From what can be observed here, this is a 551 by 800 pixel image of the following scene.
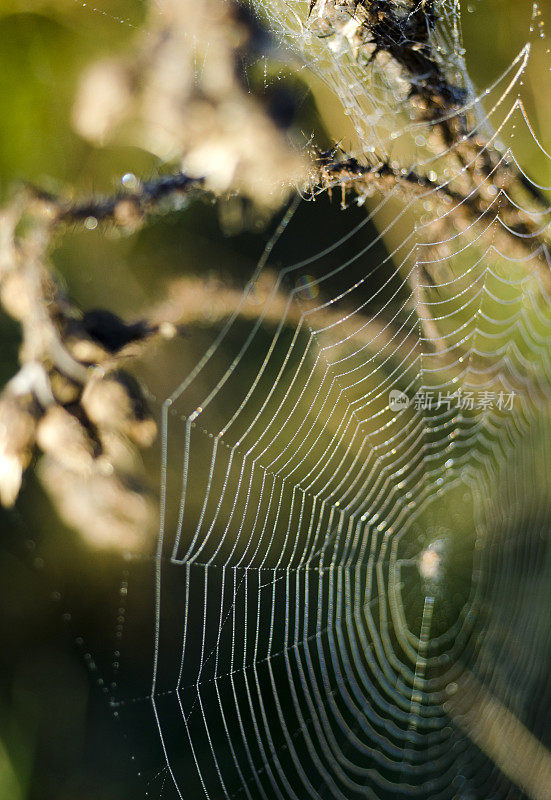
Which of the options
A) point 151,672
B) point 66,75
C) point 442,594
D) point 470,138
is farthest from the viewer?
point 442,594

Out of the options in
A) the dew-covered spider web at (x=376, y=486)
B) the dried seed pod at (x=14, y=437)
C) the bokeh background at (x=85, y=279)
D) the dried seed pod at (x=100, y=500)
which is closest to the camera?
the dried seed pod at (x=14, y=437)

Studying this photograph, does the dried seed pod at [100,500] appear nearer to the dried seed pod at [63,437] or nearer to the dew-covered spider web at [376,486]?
the dried seed pod at [63,437]

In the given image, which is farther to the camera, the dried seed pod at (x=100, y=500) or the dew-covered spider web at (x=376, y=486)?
the dew-covered spider web at (x=376, y=486)

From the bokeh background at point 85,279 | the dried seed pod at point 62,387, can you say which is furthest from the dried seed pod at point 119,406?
the bokeh background at point 85,279

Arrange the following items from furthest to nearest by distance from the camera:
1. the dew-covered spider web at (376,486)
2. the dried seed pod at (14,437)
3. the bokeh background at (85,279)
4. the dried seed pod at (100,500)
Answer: the dew-covered spider web at (376,486) → the bokeh background at (85,279) → the dried seed pod at (100,500) → the dried seed pod at (14,437)

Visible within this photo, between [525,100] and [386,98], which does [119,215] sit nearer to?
[386,98]

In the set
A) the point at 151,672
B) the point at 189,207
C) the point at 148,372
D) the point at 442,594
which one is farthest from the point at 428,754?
the point at 189,207

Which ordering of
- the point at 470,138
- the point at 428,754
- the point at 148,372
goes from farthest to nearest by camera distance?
the point at 428,754, the point at 148,372, the point at 470,138
